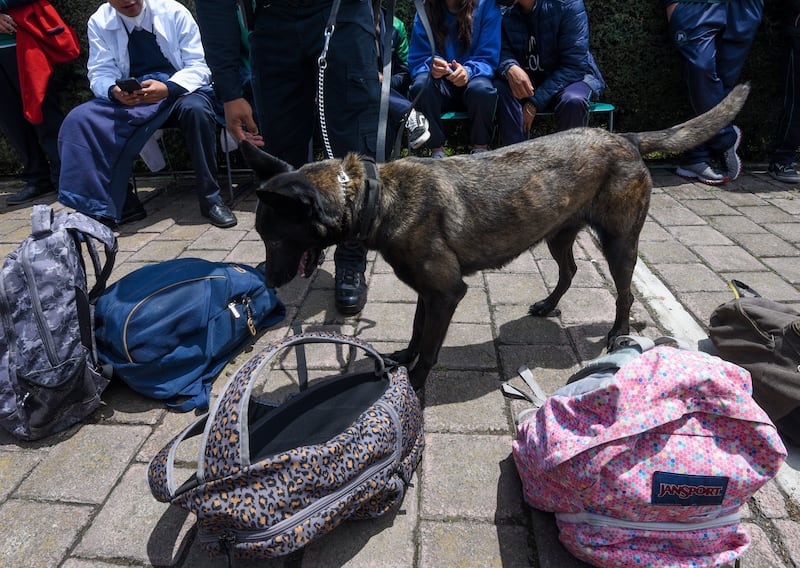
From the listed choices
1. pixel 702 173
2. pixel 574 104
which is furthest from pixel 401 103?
pixel 702 173

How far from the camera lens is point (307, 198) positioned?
216 centimetres

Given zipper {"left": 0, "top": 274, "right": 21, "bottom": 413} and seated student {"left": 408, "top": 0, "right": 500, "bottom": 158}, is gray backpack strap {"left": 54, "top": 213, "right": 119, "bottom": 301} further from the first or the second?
seated student {"left": 408, "top": 0, "right": 500, "bottom": 158}

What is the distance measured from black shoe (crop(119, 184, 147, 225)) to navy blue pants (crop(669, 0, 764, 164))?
6597 millimetres

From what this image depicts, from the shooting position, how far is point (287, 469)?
5.41 ft

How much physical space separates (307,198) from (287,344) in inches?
26.1

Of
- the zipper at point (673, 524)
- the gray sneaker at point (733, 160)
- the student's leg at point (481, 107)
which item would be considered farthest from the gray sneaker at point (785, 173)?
the zipper at point (673, 524)

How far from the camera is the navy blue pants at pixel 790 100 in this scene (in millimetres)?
5488

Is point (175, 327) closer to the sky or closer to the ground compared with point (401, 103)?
closer to the ground

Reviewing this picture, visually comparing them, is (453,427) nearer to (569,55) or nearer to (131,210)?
(569,55)

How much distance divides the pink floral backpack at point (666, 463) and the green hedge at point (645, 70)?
19.1ft

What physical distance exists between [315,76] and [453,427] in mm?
2576

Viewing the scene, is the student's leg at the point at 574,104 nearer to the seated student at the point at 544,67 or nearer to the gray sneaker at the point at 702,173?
the seated student at the point at 544,67

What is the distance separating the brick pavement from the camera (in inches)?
73.2

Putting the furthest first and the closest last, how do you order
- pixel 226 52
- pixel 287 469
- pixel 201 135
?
pixel 201 135, pixel 226 52, pixel 287 469
